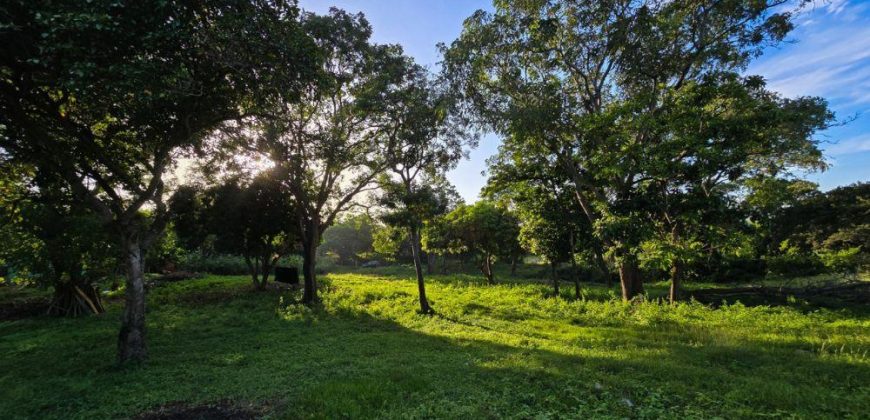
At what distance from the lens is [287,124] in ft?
42.7

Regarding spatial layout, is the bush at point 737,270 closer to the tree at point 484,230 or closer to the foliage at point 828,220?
the foliage at point 828,220

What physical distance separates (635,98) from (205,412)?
16086 millimetres

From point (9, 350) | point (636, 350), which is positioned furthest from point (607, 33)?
point (9, 350)

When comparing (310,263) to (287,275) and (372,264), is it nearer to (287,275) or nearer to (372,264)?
(287,275)

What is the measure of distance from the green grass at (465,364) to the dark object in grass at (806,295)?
346 cm

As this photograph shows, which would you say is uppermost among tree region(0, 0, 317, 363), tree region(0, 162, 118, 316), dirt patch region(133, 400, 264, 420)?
tree region(0, 0, 317, 363)

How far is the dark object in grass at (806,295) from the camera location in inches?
723

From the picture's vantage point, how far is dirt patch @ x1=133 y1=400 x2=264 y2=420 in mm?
6004

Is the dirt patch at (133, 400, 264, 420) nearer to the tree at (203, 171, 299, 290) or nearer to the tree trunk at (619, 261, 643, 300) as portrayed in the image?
the tree at (203, 171, 299, 290)

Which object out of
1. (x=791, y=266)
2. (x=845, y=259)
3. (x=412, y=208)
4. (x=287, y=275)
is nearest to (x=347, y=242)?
(x=287, y=275)

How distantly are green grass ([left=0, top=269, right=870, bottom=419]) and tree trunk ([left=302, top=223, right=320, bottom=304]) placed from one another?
8.50 ft

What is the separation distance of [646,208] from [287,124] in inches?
527

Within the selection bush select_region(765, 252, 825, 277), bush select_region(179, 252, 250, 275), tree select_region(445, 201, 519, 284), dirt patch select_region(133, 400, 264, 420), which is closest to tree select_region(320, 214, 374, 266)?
bush select_region(179, 252, 250, 275)

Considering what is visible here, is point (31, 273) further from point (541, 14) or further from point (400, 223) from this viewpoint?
point (541, 14)
